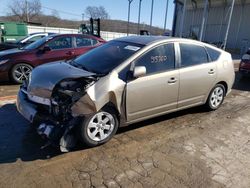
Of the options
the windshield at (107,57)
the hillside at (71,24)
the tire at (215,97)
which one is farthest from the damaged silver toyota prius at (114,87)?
the hillside at (71,24)

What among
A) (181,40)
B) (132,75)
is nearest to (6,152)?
(132,75)

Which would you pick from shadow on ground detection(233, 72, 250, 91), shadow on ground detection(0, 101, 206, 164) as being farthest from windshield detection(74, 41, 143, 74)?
shadow on ground detection(233, 72, 250, 91)

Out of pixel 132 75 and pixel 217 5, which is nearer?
pixel 132 75

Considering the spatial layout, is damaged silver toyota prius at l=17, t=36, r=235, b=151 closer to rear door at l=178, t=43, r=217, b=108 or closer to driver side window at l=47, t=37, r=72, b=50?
rear door at l=178, t=43, r=217, b=108

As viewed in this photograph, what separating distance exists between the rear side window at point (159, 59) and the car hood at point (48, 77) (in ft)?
3.05

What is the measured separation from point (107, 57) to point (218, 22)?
22653 mm

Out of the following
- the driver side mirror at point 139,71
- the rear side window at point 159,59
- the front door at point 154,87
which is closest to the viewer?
the driver side mirror at point 139,71

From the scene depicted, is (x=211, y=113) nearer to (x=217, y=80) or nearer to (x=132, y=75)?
(x=217, y=80)

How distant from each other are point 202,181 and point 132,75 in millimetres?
1772

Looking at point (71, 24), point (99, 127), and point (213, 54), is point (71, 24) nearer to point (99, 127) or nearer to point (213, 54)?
point (213, 54)

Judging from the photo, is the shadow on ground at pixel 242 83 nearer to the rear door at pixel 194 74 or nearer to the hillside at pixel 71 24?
the rear door at pixel 194 74

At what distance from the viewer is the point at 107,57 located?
13.9 ft

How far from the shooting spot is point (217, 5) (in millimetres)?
23891

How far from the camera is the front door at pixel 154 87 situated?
3896 mm
